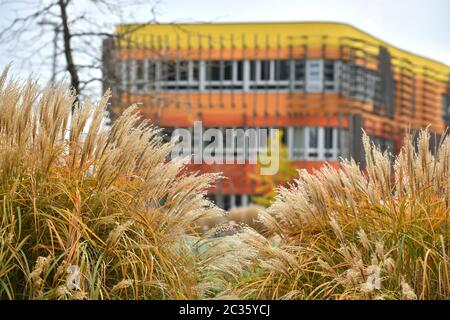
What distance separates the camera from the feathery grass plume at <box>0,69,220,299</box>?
2975 millimetres

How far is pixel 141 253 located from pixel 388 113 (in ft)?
82.8

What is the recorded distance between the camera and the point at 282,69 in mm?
27281

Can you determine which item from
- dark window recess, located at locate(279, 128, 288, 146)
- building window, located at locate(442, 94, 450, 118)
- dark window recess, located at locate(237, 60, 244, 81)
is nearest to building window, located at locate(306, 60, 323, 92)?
dark window recess, located at locate(279, 128, 288, 146)

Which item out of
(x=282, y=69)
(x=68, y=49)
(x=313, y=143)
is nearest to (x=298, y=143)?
(x=313, y=143)

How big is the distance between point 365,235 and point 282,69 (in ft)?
80.3

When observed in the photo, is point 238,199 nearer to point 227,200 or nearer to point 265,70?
point 227,200

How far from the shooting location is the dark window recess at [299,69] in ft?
88.3

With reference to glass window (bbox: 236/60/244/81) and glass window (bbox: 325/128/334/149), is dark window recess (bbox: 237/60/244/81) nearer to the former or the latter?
glass window (bbox: 236/60/244/81)

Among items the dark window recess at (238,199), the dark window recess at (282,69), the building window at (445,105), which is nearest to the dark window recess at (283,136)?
the dark window recess at (282,69)

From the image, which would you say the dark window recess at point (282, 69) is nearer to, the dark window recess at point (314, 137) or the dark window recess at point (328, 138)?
the dark window recess at point (314, 137)

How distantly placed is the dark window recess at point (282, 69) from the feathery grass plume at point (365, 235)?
23.5 metres
